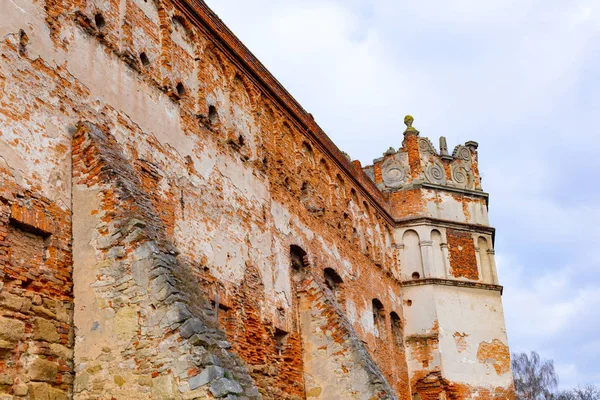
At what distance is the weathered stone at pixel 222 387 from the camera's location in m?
6.57

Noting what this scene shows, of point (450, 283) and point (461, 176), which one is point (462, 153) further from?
point (450, 283)

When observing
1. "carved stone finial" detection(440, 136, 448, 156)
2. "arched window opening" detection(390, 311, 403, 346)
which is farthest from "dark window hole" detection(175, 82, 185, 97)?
"carved stone finial" detection(440, 136, 448, 156)

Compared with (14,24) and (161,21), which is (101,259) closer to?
(14,24)

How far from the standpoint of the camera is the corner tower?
18047 mm

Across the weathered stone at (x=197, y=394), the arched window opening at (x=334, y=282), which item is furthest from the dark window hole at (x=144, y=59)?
the arched window opening at (x=334, y=282)

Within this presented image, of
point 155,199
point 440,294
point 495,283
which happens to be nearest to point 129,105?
point 155,199

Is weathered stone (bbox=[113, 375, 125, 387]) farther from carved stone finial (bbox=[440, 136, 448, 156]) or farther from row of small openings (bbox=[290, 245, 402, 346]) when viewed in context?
carved stone finial (bbox=[440, 136, 448, 156])

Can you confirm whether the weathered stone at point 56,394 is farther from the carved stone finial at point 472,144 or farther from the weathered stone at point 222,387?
the carved stone finial at point 472,144

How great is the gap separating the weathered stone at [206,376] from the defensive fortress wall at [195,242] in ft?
0.06

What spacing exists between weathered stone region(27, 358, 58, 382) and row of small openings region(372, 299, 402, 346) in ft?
34.6

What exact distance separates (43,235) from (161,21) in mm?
4554

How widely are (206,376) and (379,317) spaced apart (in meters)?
11.0

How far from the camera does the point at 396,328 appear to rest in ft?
60.2

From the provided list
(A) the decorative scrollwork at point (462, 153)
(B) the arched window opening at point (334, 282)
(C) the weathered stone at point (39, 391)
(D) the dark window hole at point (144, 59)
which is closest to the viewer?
(C) the weathered stone at point (39, 391)
